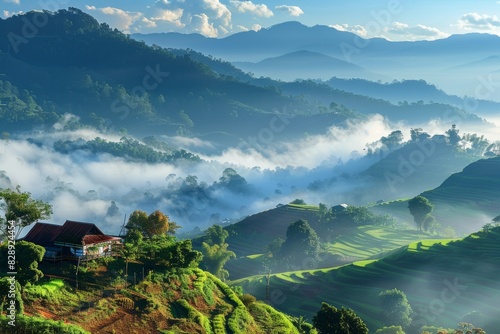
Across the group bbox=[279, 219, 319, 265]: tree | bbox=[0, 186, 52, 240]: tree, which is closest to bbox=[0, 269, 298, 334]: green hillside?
bbox=[0, 186, 52, 240]: tree

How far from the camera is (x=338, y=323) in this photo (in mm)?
63656

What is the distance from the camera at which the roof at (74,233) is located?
5556cm

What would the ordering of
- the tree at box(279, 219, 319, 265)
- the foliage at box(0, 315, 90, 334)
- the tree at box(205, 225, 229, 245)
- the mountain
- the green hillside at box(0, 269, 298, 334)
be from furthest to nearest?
the tree at box(205, 225, 229, 245), the tree at box(279, 219, 319, 265), the green hillside at box(0, 269, 298, 334), the mountain, the foliage at box(0, 315, 90, 334)

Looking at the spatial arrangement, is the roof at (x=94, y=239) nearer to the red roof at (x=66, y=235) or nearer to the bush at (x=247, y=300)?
the red roof at (x=66, y=235)

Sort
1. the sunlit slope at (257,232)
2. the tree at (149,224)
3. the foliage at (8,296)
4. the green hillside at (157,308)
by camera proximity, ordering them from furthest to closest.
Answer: the sunlit slope at (257,232) < the tree at (149,224) < the green hillside at (157,308) < the foliage at (8,296)

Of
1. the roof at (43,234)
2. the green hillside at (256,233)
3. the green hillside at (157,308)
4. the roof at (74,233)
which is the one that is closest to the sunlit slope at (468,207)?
the green hillside at (256,233)

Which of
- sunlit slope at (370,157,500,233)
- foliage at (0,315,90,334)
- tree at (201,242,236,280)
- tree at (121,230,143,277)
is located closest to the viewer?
foliage at (0,315,90,334)

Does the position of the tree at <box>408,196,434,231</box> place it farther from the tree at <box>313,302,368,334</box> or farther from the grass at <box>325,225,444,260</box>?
the tree at <box>313,302,368,334</box>

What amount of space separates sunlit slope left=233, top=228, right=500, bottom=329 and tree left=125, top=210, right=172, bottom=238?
5329 centimetres

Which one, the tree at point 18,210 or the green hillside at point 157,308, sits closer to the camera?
the green hillside at point 157,308

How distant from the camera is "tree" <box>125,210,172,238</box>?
68131 millimetres

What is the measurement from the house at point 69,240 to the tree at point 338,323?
2638 centimetres

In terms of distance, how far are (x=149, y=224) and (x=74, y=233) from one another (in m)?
13.0

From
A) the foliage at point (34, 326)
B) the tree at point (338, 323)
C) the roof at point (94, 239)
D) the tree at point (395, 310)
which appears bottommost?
the tree at point (395, 310)
